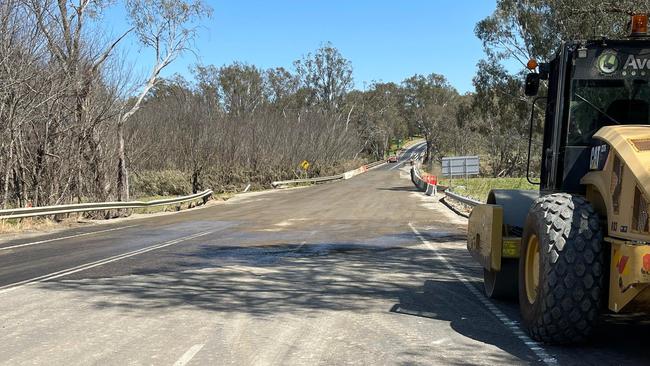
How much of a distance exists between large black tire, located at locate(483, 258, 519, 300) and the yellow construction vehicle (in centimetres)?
1

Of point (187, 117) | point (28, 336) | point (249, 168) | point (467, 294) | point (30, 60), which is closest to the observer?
point (28, 336)

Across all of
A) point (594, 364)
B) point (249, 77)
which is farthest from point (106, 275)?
point (249, 77)

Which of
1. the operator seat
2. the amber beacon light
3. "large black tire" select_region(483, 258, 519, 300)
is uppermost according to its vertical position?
the amber beacon light

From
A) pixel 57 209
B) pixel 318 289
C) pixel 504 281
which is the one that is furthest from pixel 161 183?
pixel 504 281

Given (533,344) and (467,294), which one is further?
(467,294)

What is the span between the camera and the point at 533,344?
5.47 m

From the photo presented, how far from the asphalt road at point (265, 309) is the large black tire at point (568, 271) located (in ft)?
0.88

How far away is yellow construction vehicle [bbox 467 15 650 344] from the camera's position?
4523 mm

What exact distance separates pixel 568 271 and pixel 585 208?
1.96 feet

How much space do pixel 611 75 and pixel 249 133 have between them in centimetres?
4980

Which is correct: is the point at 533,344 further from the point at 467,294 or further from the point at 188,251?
the point at 188,251

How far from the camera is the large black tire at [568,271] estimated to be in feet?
16.1

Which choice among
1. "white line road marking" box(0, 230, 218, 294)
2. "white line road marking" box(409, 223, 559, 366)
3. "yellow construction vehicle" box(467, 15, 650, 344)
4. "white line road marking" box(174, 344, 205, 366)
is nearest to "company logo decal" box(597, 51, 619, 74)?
"yellow construction vehicle" box(467, 15, 650, 344)

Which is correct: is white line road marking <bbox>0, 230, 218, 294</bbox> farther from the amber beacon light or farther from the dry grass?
the amber beacon light
